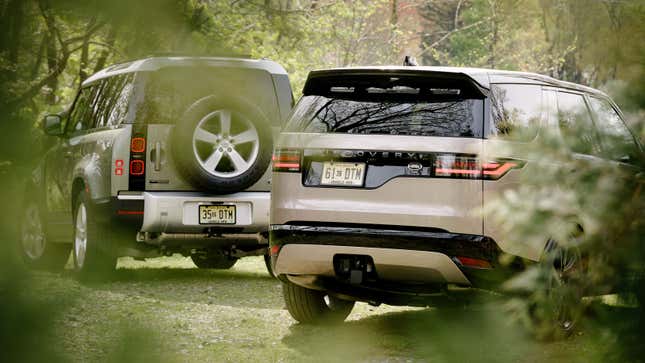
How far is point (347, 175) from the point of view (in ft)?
23.4

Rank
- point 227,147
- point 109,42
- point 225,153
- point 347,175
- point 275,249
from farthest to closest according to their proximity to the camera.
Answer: point 225,153
point 227,147
point 275,249
point 347,175
point 109,42

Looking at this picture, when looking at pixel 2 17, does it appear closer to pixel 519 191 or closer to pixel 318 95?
pixel 519 191

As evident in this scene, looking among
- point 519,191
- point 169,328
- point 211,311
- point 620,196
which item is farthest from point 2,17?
point 211,311

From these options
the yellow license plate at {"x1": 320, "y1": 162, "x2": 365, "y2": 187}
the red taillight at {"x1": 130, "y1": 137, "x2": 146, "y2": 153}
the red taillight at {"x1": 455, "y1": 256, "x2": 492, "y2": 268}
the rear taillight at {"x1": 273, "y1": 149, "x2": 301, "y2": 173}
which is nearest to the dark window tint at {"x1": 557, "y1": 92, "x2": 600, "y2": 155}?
the red taillight at {"x1": 455, "y1": 256, "x2": 492, "y2": 268}

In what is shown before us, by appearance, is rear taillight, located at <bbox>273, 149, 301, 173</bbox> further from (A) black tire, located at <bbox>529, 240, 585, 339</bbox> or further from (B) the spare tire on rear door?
(A) black tire, located at <bbox>529, 240, 585, 339</bbox>

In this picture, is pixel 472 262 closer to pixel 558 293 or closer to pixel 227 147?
pixel 227 147

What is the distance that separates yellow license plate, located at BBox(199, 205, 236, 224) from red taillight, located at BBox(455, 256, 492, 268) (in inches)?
164

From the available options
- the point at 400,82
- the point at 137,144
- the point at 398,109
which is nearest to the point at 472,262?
the point at 398,109

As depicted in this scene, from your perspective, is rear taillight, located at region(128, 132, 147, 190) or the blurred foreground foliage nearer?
the blurred foreground foliage

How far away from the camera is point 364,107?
24.0 feet

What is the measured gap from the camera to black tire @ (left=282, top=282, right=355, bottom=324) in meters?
8.19

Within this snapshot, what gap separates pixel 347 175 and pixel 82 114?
537 cm

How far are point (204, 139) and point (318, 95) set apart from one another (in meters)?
2.83

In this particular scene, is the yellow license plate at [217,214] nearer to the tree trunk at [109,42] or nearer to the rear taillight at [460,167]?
the rear taillight at [460,167]
